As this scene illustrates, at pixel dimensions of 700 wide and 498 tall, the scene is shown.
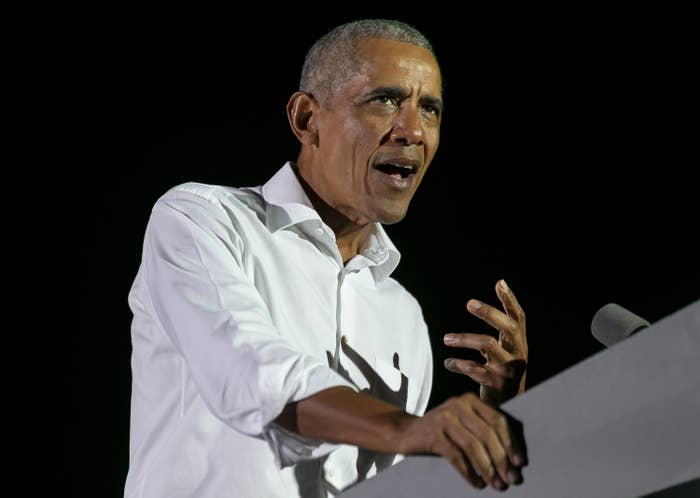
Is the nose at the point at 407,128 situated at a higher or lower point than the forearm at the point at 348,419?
higher

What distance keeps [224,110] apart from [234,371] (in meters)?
1.56

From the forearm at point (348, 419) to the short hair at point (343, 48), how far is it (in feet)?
2.62

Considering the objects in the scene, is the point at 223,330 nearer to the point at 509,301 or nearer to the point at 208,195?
the point at 208,195

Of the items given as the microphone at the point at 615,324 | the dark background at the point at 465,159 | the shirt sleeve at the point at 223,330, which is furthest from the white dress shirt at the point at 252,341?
the dark background at the point at 465,159

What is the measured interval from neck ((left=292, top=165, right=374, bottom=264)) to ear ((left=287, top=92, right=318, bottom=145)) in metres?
0.08

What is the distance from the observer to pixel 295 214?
160 cm

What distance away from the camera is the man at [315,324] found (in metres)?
0.98

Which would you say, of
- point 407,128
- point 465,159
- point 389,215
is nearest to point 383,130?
point 407,128

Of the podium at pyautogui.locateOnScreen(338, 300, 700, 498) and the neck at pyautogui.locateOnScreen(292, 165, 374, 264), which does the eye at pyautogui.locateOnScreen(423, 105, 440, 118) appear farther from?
the podium at pyautogui.locateOnScreen(338, 300, 700, 498)

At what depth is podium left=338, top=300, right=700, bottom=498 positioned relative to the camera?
71 cm

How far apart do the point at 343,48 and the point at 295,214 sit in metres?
0.32

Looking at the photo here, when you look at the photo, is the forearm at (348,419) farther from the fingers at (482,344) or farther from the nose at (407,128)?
the nose at (407,128)

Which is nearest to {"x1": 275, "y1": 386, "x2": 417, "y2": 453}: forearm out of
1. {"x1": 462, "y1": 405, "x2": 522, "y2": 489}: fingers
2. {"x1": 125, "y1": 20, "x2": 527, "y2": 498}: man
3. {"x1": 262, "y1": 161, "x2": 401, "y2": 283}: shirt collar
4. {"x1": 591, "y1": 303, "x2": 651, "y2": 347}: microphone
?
{"x1": 125, "y1": 20, "x2": 527, "y2": 498}: man

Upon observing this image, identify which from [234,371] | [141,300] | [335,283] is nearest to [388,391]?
[335,283]
